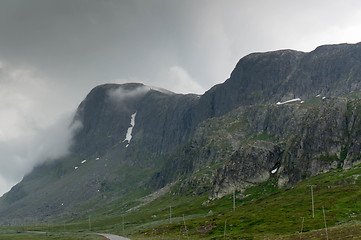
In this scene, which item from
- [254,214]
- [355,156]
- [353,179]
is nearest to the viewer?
[254,214]

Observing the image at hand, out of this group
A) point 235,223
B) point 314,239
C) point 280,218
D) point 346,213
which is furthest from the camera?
point 235,223

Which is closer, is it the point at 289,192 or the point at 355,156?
the point at 289,192

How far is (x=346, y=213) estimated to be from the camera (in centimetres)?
10412

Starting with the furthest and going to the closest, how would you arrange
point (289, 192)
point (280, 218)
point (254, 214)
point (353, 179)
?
point (289, 192) → point (353, 179) → point (254, 214) → point (280, 218)

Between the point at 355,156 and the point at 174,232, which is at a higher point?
the point at 355,156

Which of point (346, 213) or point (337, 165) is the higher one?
point (337, 165)

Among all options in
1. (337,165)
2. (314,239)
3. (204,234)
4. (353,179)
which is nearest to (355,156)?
(337,165)

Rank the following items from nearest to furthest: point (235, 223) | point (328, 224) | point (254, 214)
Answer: point (328, 224), point (235, 223), point (254, 214)

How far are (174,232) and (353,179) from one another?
85830 mm

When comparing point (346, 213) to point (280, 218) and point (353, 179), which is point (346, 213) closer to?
point (280, 218)

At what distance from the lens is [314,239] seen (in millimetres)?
59438

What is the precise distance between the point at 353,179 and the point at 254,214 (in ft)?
176

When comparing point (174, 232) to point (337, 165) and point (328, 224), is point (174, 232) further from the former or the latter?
point (337, 165)

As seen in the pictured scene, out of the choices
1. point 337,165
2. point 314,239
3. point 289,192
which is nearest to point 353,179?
point 289,192
